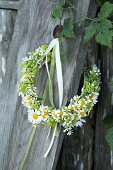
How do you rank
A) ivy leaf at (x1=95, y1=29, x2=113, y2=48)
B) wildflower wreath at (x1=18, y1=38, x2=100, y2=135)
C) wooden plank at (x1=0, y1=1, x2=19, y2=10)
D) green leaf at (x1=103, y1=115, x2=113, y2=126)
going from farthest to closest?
1. wooden plank at (x1=0, y1=1, x2=19, y2=10)
2. green leaf at (x1=103, y1=115, x2=113, y2=126)
3. wildflower wreath at (x1=18, y1=38, x2=100, y2=135)
4. ivy leaf at (x1=95, y1=29, x2=113, y2=48)

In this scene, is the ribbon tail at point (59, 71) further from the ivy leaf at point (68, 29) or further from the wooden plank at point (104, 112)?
the wooden plank at point (104, 112)

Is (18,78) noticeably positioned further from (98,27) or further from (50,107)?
(98,27)

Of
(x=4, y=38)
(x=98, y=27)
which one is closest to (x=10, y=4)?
(x=4, y=38)

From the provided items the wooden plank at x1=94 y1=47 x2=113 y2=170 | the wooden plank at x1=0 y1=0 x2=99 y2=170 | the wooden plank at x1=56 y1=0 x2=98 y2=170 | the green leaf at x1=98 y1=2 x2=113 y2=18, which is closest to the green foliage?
the green leaf at x1=98 y1=2 x2=113 y2=18

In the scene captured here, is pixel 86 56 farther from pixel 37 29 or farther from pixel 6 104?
pixel 6 104

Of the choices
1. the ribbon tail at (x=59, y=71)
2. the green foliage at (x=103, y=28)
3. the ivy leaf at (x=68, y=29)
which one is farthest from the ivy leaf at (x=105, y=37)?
the ribbon tail at (x=59, y=71)

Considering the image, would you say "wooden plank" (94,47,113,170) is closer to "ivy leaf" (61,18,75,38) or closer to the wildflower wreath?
the wildflower wreath
